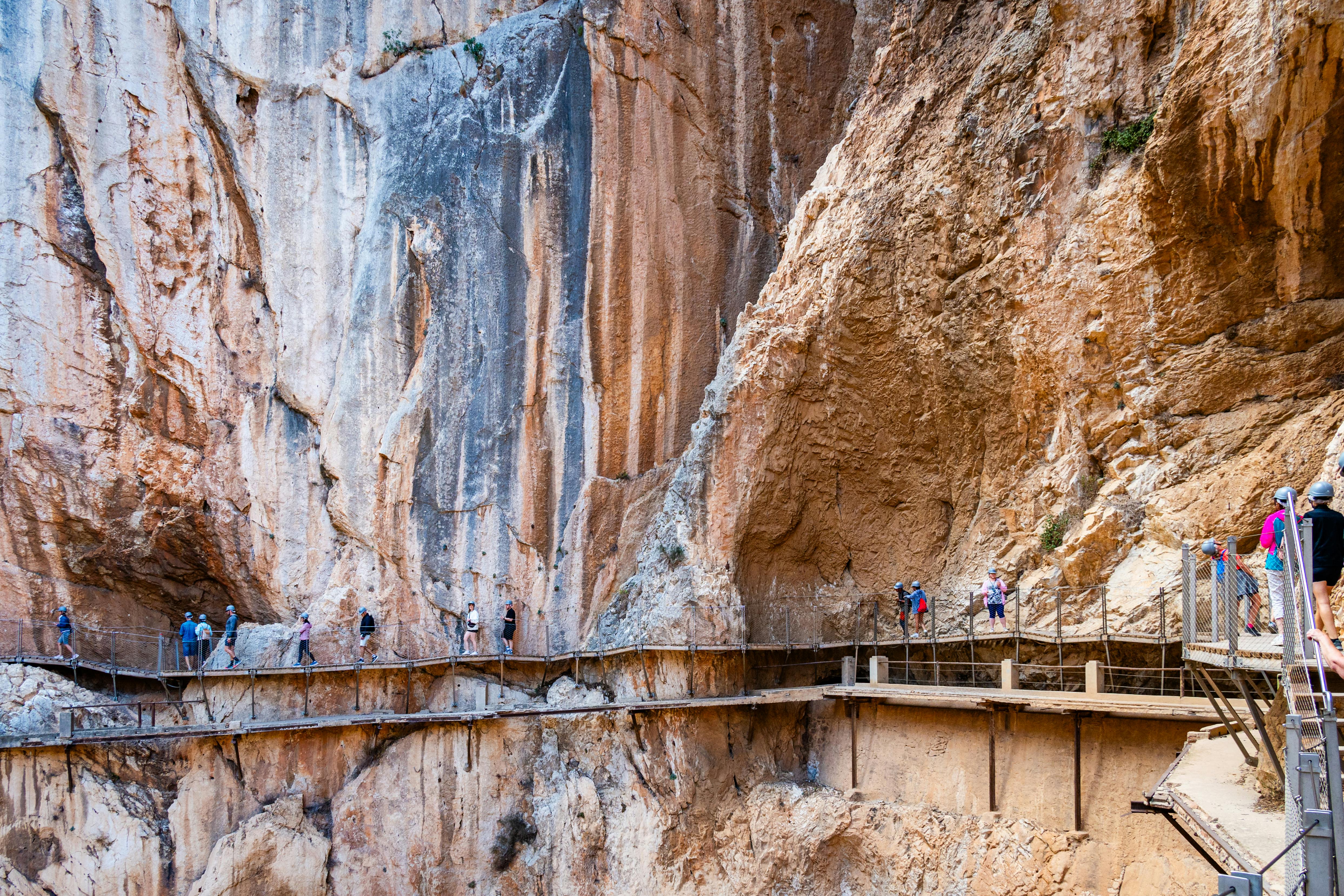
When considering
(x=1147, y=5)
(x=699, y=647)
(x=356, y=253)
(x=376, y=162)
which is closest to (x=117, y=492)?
(x=356, y=253)

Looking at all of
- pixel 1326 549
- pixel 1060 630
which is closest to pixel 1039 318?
pixel 1060 630

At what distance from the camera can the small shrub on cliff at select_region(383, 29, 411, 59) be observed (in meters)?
24.2

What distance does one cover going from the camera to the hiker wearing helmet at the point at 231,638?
21156mm

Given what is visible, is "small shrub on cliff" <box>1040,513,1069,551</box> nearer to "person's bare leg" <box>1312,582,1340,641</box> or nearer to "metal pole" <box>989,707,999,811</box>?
"metal pole" <box>989,707,999,811</box>

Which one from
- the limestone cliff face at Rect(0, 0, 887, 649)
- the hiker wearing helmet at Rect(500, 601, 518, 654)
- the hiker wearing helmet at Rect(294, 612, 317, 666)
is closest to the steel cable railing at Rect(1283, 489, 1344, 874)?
the limestone cliff face at Rect(0, 0, 887, 649)

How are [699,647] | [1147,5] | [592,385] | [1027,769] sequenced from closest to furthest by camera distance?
[1027,769] < [1147,5] < [699,647] < [592,385]

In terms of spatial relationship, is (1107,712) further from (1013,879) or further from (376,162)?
(376,162)

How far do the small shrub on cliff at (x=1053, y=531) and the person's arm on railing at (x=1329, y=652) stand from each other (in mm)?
10351

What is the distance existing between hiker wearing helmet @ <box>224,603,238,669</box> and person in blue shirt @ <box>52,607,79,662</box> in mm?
2716

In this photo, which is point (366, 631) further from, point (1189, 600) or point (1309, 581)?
point (1309, 581)

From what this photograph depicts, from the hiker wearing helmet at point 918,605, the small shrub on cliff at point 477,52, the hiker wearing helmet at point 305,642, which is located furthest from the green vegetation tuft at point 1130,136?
the hiker wearing helmet at point 305,642

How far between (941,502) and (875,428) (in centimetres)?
Result: 185

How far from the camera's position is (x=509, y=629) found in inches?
830

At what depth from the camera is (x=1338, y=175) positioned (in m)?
12.8
